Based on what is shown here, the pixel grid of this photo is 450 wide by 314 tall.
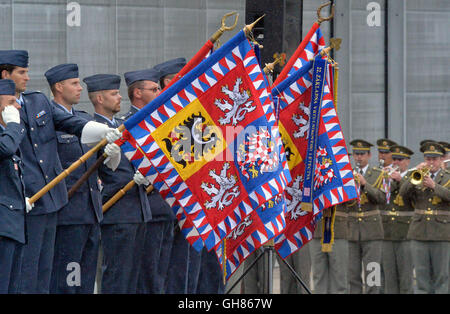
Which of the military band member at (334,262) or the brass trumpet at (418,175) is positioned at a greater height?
the brass trumpet at (418,175)

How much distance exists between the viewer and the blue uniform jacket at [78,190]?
756cm

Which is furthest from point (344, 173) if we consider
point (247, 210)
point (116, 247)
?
point (116, 247)

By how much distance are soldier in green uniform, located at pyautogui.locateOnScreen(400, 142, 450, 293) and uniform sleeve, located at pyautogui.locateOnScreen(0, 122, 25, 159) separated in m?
5.64

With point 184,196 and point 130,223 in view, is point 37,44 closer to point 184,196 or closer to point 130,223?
point 130,223

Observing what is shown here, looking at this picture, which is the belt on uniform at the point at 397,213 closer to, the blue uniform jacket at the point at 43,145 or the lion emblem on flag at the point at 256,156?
the lion emblem on flag at the point at 256,156

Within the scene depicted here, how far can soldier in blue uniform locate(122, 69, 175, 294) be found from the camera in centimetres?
821

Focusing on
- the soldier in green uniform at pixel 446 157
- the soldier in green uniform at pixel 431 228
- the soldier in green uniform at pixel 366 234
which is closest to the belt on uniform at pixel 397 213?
the soldier in green uniform at pixel 366 234

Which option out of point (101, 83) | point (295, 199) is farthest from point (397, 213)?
point (101, 83)

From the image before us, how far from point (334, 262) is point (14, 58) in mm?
5491

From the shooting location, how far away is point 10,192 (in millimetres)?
6625

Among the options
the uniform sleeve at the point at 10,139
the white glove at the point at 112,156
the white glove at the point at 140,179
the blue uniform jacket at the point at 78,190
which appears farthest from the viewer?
the white glove at the point at 140,179

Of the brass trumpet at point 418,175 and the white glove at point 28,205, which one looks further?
the brass trumpet at point 418,175

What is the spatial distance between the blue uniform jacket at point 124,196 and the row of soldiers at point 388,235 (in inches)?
124

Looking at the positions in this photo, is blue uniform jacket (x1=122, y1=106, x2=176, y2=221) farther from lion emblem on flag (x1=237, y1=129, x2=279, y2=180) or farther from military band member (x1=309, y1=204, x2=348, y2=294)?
military band member (x1=309, y1=204, x2=348, y2=294)
